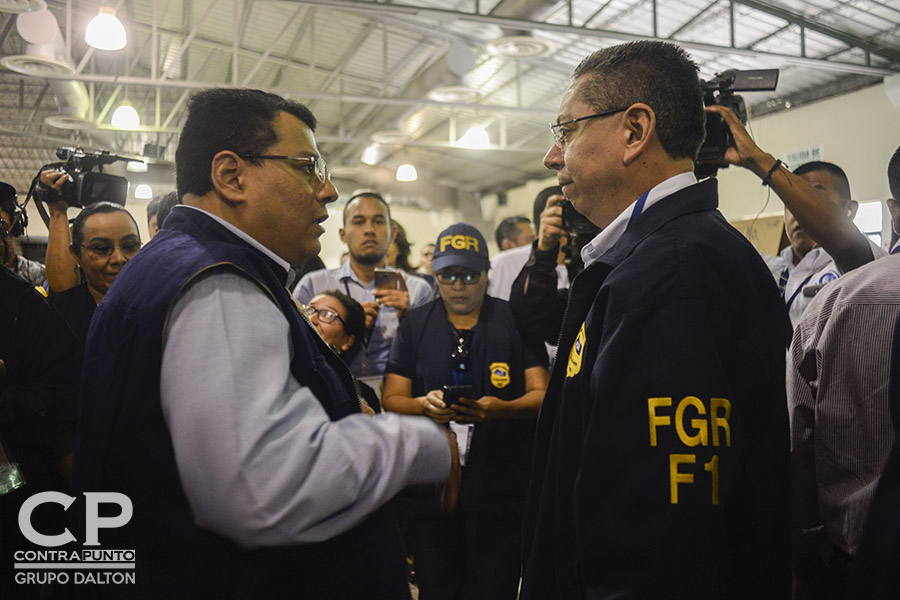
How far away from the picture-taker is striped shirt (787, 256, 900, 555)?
142cm

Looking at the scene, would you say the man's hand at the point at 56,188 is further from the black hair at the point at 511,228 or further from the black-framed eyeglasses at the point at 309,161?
the black hair at the point at 511,228

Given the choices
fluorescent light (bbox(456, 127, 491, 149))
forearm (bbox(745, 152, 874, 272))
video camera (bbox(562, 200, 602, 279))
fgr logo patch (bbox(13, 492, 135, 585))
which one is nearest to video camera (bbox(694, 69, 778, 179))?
forearm (bbox(745, 152, 874, 272))

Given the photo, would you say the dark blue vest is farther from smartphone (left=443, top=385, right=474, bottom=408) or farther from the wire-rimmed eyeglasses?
the wire-rimmed eyeglasses

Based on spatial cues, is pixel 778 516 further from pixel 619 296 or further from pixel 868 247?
pixel 868 247

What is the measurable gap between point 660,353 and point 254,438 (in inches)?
25.3

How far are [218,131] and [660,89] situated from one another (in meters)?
0.87

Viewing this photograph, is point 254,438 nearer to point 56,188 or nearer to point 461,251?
point 461,251

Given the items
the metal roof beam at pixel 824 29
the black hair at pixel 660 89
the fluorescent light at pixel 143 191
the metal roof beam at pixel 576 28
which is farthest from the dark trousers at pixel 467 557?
the fluorescent light at pixel 143 191

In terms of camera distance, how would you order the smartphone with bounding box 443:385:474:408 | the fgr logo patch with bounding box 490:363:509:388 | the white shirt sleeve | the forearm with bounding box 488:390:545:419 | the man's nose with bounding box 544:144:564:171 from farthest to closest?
the fgr logo patch with bounding box 490:363:509:388 < the forearm with bounding box 488:390:545:419 < the smartphone with bounding box 443:385:474:408 < the man's nose with bounding box 544:144:564:171 < the white shirt sleeve

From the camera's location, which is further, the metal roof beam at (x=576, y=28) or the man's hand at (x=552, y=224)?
the metal roof beam at (x=576, y=28)

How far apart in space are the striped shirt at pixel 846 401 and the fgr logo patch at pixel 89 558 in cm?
149

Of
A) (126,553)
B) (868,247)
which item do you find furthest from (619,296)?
(868,247)

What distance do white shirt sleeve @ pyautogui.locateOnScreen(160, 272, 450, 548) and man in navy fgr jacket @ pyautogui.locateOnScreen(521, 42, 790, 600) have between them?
32 centimetres

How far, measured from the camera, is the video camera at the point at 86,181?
2.76 metres
